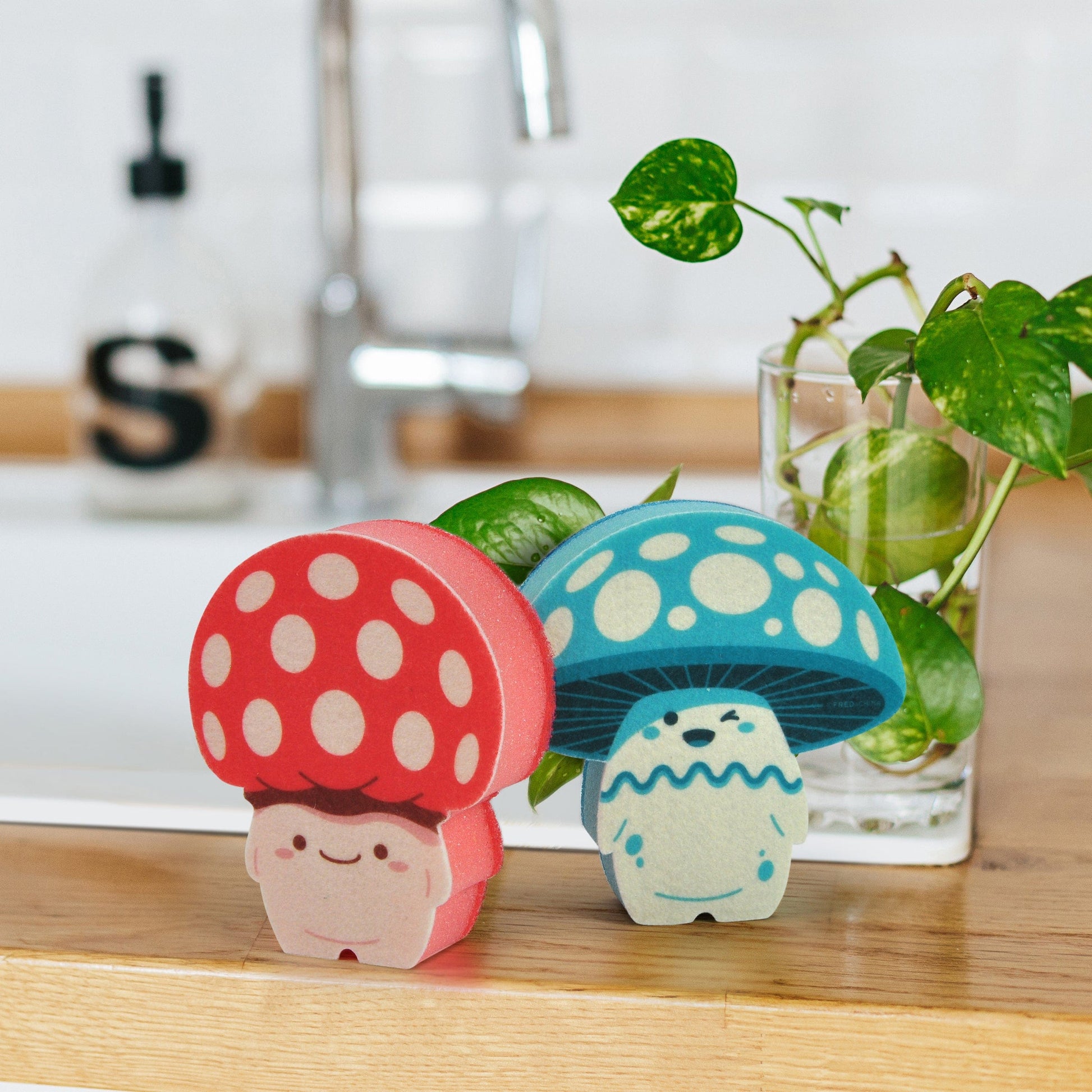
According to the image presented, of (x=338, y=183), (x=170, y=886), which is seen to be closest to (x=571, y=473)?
(x=338, y=183)

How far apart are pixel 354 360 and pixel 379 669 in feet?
1.70

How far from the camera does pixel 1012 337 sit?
1.09 ft

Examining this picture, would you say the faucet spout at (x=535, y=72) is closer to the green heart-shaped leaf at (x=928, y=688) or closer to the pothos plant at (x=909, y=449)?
the pothos plant at (x=909, y=449)

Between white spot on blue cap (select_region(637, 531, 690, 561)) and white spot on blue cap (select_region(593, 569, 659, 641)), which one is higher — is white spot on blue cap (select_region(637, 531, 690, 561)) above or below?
Result: above

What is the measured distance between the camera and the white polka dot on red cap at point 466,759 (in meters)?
0.32

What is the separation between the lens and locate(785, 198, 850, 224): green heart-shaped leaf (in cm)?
42

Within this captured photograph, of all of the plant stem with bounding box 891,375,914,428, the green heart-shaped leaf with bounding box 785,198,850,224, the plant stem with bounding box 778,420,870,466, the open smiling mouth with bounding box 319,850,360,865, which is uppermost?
the green heart-shaped leaf with bounding box 785,198,850,224

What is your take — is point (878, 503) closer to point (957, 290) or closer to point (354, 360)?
point (957, 290)

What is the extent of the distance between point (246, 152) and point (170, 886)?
651mm

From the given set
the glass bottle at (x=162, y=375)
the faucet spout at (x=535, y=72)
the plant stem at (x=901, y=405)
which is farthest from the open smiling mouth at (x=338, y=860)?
the glass bottle at (x=162, y=375)

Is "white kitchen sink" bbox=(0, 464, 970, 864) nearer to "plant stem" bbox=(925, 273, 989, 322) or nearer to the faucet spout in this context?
the faucet spout

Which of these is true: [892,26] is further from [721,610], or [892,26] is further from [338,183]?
[721,610]

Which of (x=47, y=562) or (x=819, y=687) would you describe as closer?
(x=819, y=687)

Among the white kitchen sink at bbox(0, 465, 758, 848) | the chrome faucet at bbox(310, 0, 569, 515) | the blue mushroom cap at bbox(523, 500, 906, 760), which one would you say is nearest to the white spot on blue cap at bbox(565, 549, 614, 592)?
the blue mushroom cap at bbox(523, 500, 906, 760)
